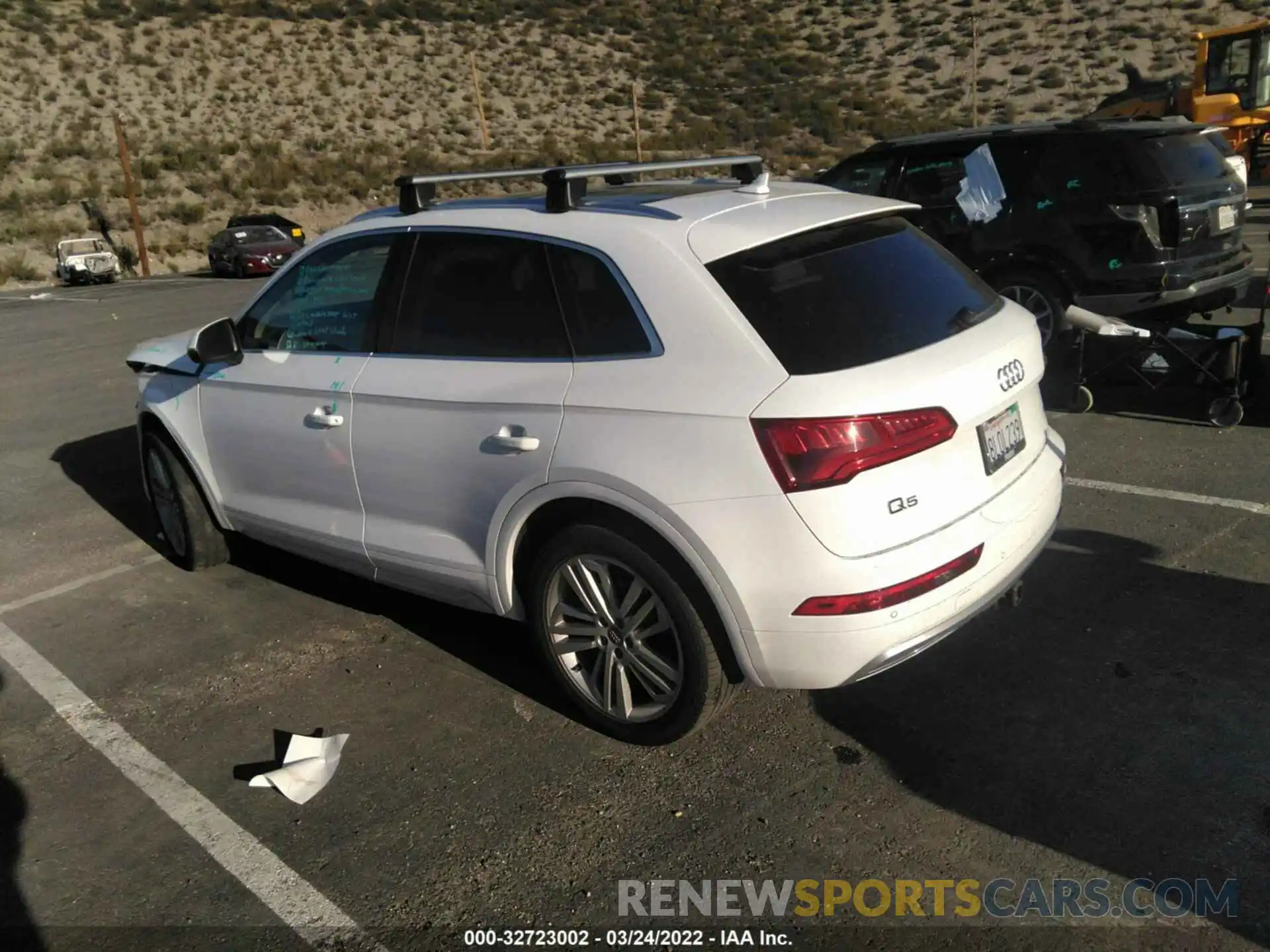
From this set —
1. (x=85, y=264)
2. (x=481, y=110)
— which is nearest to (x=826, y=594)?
(x=85, y=264)

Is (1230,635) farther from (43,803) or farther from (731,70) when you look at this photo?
(731,70)

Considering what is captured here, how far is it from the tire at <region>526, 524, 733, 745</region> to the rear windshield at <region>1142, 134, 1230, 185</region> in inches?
226

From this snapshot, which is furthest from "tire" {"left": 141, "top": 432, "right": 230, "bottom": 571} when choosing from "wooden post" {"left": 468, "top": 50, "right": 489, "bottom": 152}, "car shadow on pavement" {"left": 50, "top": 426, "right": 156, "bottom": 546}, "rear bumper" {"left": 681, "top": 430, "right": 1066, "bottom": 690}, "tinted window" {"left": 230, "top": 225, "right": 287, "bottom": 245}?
"wooden post" {"left": 468, "top": 50, "right": 489, "bottom": 152}

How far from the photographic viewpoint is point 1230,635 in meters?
4.16

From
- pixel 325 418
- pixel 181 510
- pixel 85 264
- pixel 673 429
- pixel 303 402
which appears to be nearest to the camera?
pixel 673 429

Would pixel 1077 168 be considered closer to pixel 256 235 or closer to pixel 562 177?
pixel 562 177

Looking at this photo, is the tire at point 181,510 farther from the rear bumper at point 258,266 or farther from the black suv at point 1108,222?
the rear bumper at point 258,266

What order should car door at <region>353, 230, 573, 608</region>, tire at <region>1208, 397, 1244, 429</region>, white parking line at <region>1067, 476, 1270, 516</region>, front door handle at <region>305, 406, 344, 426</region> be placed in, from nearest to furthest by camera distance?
car door at <region>353, 230, 573, 608</region> < front door handle at <region>305, 406, 344, 426</region> < white parking line at <region>1067, 476, 1270, 516</region> < tire at <region>1208, 397, 1244, 429</region>

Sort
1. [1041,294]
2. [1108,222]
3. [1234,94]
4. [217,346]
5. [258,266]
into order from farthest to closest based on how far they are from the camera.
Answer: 1. [258,266]
2. [1234,94]
3. [1041,294]
4. [1108,222]
5. [217,346]

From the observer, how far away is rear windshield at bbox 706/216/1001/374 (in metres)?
3.29

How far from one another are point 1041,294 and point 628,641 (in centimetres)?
546

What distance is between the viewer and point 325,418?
4359mm

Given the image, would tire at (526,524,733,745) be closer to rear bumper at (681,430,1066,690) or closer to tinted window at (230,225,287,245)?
rear bumper at (681,430,1066,690)

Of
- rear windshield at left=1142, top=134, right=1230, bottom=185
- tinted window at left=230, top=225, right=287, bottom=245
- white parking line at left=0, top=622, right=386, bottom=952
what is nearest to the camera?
white parking line at left=0, top=622, right=386, bottom=952
